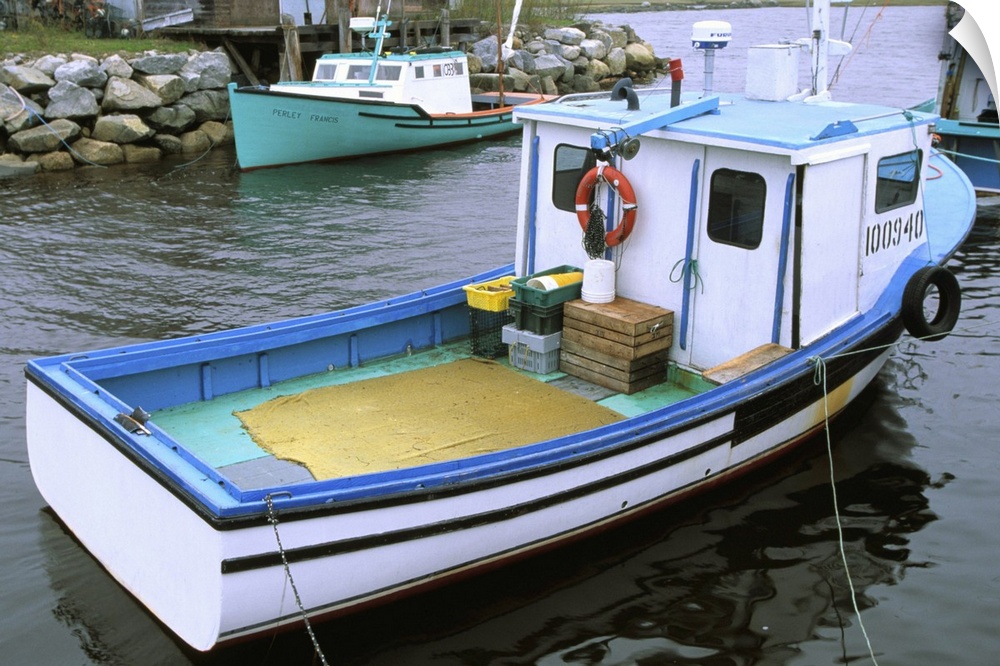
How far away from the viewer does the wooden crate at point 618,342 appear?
27.3 feet

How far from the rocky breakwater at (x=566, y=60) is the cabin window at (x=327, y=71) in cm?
640

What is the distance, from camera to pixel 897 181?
8969mm

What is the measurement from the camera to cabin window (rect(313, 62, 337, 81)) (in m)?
24.5

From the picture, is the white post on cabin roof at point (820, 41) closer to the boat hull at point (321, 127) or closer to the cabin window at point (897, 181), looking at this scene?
the cabin window at point (897, 181)

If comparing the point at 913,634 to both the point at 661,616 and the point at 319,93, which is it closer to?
the point at 661,616

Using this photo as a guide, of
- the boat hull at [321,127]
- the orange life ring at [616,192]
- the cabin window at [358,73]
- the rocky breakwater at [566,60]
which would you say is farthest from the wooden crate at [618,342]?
the rocky breakwater at [566,60]

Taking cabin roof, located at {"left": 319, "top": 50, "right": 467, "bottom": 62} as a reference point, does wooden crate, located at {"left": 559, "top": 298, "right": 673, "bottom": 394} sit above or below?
below

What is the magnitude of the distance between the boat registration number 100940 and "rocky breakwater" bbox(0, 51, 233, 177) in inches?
705

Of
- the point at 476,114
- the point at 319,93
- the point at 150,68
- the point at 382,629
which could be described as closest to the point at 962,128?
the point at 476,114

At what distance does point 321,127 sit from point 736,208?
16.4m

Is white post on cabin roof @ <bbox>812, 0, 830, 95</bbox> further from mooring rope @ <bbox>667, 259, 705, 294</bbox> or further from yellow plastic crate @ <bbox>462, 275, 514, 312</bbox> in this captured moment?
yellow plastic crate @ <bbox>462, 275, 514, 312</bbox>

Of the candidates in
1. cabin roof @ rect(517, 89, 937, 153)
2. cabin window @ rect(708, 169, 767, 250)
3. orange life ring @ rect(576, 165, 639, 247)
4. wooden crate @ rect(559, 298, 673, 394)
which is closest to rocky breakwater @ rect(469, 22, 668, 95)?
cabin roof @ rect(517, 89, 937, 153)

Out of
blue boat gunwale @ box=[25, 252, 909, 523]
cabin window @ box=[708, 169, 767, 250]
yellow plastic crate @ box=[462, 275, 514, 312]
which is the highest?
cabin window @ box=[708, 169, 767, 250]

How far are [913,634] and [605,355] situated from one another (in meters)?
3.10
